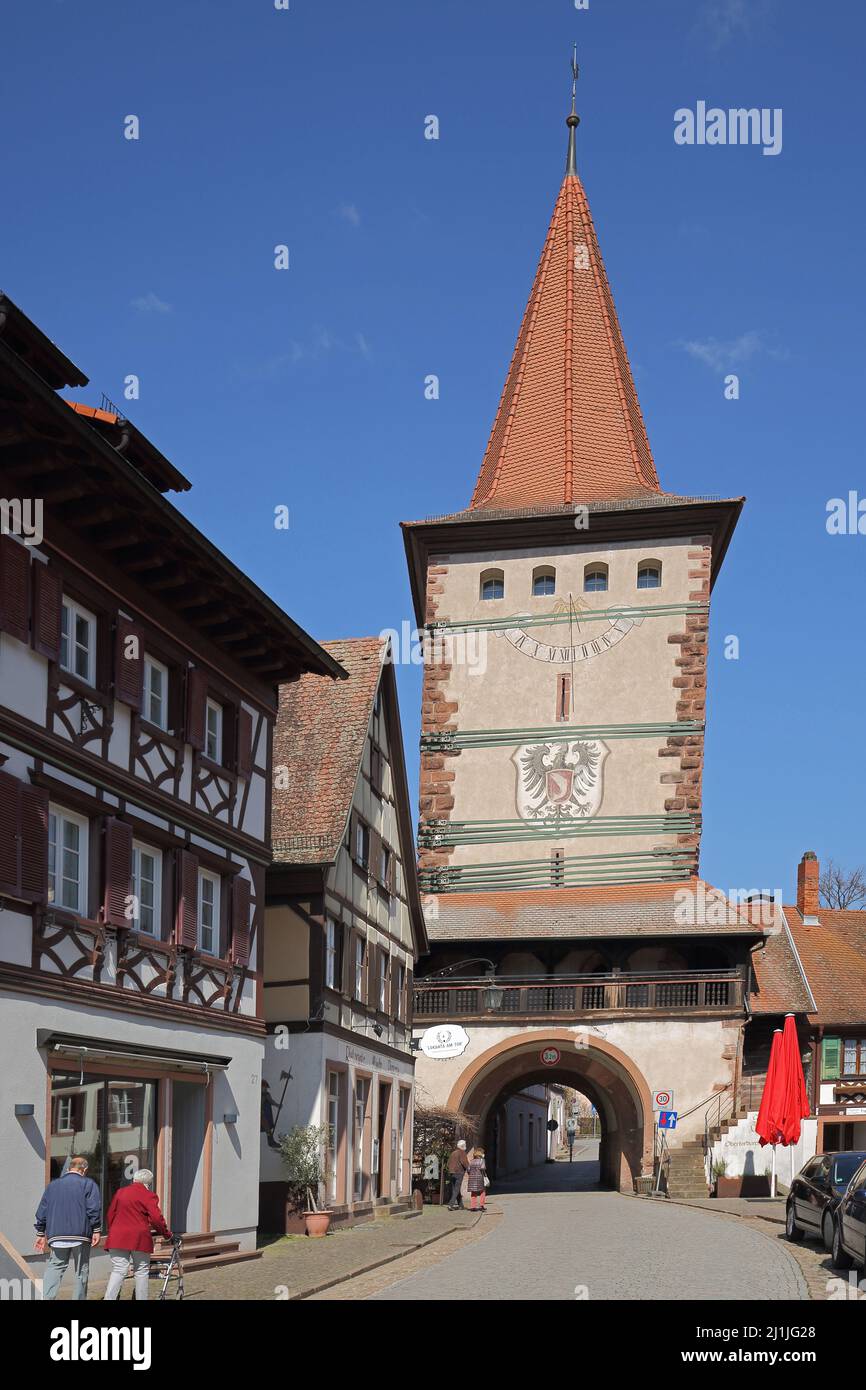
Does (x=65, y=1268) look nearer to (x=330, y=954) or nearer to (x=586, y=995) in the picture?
(x=330, y=954)

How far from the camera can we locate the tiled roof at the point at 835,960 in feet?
166

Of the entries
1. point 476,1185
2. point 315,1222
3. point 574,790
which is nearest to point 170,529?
point 315,1222

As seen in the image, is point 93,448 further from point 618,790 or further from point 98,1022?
point 618,790

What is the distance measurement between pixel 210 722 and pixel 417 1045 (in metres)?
20.1

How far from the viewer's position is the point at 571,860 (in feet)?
157

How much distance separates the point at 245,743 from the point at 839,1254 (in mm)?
9203

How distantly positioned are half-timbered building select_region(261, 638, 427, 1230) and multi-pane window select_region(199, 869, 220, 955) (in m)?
4.11

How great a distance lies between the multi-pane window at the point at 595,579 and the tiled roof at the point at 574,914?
8714 millimetres

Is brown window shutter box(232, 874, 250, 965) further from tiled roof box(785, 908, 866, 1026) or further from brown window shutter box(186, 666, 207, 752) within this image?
tiled roof box(785, 908, 866, 1026)

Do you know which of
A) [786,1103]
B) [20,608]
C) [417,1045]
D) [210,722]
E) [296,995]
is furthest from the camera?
[417,1045]

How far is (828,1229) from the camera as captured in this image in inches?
814

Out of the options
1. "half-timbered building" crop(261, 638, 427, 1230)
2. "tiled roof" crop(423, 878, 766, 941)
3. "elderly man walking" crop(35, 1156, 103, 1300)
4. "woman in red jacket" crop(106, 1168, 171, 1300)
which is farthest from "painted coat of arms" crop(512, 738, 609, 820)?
"elderly man walking" crop(35, 1156, 103, 1300)

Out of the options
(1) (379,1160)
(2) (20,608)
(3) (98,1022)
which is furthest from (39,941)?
(1) (379,1160)

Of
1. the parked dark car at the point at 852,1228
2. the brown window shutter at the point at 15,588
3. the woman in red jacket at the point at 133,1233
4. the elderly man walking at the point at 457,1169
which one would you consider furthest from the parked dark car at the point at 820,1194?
the brown window shutter at the point at 15,588
